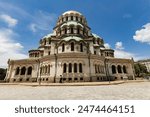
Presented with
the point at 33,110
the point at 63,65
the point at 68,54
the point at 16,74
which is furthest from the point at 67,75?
the point at 33,110

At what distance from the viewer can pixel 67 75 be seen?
25.8 metres

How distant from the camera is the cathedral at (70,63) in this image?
A: 87.1 ft

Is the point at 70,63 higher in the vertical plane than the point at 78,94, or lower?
higher

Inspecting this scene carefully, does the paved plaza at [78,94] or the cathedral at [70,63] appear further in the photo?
the cathedral at [70,63]

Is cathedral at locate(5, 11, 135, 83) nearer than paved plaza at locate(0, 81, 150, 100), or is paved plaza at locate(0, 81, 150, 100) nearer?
paved plaza at locate(0, 81, 150, 100)

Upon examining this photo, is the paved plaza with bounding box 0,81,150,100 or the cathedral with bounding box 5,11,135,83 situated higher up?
the cathedral with bounding box 5,11,135,83

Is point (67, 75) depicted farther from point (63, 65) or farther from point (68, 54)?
point (68, 54)

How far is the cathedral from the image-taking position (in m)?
26.5

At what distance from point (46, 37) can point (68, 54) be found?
15.6m

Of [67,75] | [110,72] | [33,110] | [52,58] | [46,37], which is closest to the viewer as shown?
[33,110]

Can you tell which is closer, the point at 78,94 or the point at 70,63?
the point at 78,94

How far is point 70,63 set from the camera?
26.6m

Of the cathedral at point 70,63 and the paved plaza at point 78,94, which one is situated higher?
the cathedral at point 70,63

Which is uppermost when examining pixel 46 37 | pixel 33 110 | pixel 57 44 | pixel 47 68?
pixel 46 37
